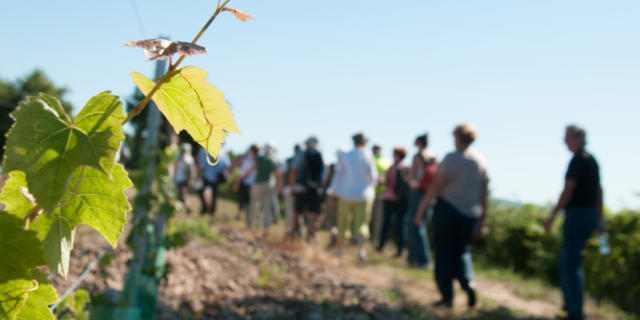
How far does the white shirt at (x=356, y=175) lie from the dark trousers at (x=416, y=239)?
0.64m

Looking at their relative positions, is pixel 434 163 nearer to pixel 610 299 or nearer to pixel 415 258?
pixel 415 258

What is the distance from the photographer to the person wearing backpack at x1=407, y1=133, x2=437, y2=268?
24.5 feet

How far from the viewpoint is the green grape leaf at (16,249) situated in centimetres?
53

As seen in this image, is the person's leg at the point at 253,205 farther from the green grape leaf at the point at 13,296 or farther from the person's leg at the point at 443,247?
the green grape leaf at the point at 13,296

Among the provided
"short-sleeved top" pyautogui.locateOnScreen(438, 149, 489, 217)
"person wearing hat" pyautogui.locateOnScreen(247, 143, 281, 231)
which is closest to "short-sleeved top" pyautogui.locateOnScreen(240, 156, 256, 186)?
"person wearing hat" pyautogui.locateOnScreen(247, 143, 281, 231)

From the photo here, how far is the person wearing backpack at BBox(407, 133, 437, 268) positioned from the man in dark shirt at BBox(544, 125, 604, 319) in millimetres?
2525

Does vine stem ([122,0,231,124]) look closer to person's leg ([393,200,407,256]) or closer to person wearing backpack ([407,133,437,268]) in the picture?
person wearing backpack ([407,133,437,268])

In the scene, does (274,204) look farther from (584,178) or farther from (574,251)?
(584,178)

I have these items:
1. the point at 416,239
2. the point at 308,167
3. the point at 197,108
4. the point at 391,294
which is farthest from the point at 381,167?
the point at 197,108

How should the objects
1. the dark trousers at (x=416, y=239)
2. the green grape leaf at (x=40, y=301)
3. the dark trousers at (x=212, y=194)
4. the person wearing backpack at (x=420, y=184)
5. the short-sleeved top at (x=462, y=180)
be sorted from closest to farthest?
the green grape leaf at (x=40, y=301) → the short-sleeved top at (x=462, y=180) → the person wearing backpack at (x=420, y=184) → the dark trousers at (x=416, y=239) → the dark trousers at (x=212, y=194)

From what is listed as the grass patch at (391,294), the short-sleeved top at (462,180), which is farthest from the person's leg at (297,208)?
the short-sleeved top at (462,180)

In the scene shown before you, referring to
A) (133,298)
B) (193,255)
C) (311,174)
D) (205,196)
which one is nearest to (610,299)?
(311,174)

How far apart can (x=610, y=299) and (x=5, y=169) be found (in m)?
8.23

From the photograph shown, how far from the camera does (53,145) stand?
0.52m
